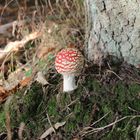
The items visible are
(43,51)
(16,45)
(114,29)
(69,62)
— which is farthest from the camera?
(16,45)

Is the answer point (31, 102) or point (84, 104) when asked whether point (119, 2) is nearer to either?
point (84, 104)

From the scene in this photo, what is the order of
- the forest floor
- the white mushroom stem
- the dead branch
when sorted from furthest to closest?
the dead branch
the white mushroom stem
the forest floor

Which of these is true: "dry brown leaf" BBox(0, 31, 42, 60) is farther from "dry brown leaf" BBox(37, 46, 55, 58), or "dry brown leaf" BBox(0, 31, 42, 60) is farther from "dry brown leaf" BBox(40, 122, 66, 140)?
"dry brown leaf" BBox(40, 122, 66, 140)

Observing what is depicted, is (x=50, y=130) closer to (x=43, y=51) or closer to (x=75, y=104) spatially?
(x=75, y=104)

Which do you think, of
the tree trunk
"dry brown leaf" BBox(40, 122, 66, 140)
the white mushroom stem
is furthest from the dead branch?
"dry brown leaf" BBox(40, 122, 66, 140)

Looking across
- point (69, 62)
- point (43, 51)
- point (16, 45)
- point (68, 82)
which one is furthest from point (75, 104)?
point (16, 45)
